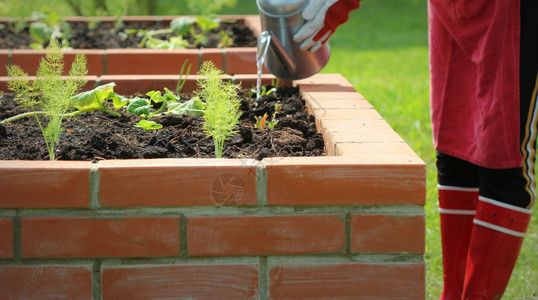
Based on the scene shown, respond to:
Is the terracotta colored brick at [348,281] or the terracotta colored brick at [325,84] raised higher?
the terracotta colored brick at [325,84]

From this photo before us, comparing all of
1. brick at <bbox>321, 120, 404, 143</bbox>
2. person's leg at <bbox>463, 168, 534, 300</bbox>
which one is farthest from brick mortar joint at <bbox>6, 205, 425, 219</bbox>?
person's leg at <bbox>463, 168, 534, 300</bbox>

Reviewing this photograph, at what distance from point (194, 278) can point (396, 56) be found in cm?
758

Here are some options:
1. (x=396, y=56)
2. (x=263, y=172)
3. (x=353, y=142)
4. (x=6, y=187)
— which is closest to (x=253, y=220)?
(x=263, y=172)

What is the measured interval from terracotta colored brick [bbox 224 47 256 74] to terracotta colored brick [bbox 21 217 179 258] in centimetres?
172

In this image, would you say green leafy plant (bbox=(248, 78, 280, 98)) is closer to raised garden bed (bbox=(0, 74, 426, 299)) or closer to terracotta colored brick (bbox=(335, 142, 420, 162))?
terracotta colored brick (bbox=(335, 142, 420, 162))

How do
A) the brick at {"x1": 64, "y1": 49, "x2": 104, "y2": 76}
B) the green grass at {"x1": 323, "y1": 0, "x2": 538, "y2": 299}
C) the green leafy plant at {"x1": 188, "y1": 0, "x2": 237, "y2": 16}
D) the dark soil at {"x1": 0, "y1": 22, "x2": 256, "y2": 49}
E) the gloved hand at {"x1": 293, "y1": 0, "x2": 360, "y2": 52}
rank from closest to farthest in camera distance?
the gloved hand at {"x1": 293, "y1": 0, "x2": 360, "y2": 52}, the green grass at {"x1": 323, "y1": 0, "x2": 538, "y2": 299}, the brick at {"x1": 64, "y1": 49, "x2": 104, "y2": 76}, the dark soil at {"x1": 0, "y1": 22, "x2": 256, "y2": 49}, the green leafy plant at {"x1": 188, "y1": 0, "x2": 237, "y2": 16}

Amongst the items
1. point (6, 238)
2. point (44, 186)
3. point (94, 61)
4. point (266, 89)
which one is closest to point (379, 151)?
point (44, 186)

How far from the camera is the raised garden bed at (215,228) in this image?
1.65m

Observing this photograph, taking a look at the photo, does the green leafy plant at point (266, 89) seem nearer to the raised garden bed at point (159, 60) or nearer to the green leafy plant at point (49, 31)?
the raised garden bed at point (159, 60)

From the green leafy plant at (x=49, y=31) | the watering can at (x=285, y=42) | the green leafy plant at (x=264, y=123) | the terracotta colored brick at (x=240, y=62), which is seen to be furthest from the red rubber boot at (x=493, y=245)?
the green leafy plant at (x=49, y=31)

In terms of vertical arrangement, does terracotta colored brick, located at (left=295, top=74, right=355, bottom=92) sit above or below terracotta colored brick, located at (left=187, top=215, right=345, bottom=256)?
above

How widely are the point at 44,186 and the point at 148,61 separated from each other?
1.75 meters

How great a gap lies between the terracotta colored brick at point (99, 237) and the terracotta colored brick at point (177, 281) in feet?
0.14

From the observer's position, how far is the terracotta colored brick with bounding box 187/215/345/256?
1.67 m
